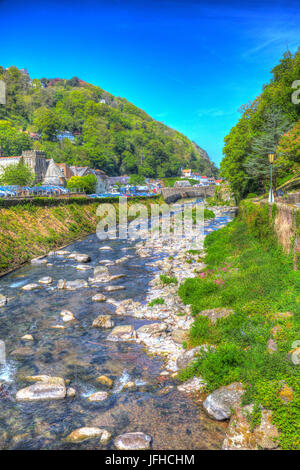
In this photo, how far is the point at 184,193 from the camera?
116 meters

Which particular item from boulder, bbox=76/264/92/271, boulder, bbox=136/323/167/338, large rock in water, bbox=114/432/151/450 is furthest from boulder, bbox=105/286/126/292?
large rock in water, bbox=114/432/151/450

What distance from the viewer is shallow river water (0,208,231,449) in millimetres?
7379

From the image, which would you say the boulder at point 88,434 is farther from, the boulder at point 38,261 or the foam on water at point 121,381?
the boulder at point 38,261

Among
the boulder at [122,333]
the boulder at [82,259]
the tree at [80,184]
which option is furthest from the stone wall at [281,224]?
the tree at [80,184]

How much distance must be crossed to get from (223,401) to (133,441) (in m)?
2.40

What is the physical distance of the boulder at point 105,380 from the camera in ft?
30.9

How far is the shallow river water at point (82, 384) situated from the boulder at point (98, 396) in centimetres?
15

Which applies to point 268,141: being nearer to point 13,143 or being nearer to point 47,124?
point 13,143

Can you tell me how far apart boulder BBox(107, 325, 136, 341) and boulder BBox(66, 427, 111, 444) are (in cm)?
477

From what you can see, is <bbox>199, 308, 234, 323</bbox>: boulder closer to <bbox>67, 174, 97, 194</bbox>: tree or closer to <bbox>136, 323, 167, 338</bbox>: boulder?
<bbox>136, 323, 167, 338</bbox>: boulder

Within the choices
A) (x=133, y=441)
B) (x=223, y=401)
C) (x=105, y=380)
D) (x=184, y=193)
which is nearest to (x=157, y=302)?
(x=105, y=380)

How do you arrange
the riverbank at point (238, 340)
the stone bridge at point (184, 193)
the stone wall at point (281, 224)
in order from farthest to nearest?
the stone bridge at point (184, 193)
the stone wall at point (281, 224)
the riverbank at point (238, 340)
